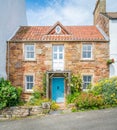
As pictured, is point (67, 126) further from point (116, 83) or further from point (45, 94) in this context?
point (45, 94)

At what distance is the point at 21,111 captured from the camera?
1617cm

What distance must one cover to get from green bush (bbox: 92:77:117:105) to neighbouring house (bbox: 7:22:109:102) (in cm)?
215

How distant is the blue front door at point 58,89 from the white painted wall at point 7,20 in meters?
4.54

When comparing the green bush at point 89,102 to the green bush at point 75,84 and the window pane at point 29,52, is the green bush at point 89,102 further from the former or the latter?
the window pane at point 29,52

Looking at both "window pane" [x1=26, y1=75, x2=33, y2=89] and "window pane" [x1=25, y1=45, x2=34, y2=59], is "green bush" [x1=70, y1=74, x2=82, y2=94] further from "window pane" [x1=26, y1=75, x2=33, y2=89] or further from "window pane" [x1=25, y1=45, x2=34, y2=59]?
"window pane" [x1=25, y1=45, x2=34, y2=59]

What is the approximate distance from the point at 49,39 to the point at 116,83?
23.8ft

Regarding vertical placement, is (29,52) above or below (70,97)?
above

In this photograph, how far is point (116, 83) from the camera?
58.2 feet

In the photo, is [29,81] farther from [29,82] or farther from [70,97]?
[70,97]

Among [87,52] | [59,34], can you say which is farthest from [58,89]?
[59,34]

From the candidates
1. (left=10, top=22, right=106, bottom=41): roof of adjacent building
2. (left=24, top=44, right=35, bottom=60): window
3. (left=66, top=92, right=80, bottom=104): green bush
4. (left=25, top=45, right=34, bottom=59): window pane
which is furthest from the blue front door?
(left=10, top=22, right=106, bottom=41): roof of adjacent building

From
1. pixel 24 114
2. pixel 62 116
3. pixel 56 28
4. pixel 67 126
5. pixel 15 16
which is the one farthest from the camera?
pixel 15 16

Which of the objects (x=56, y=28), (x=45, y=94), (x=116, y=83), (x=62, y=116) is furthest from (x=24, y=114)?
(x=56, y=28)

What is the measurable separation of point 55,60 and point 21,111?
255 inches
